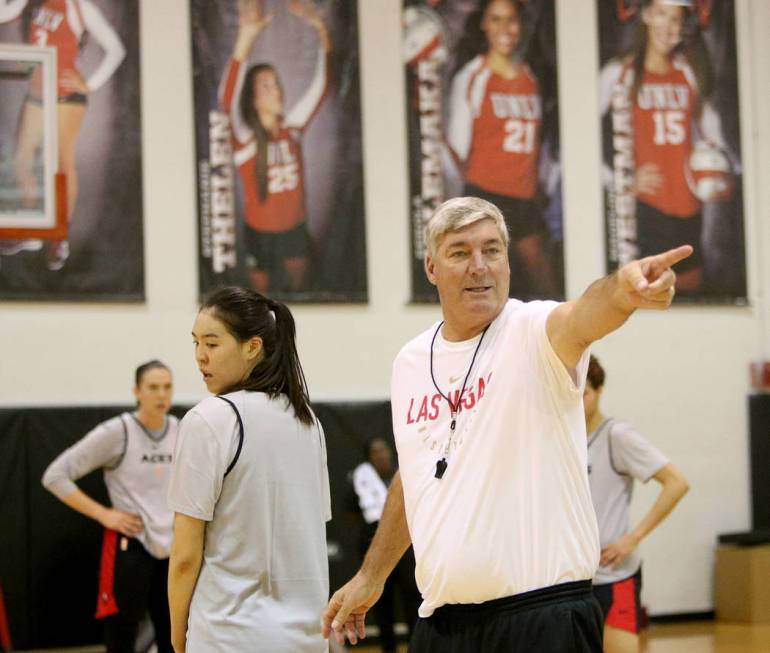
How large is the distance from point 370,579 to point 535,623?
2.05 ft

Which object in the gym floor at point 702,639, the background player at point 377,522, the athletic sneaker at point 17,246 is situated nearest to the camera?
the background player at point 377,522

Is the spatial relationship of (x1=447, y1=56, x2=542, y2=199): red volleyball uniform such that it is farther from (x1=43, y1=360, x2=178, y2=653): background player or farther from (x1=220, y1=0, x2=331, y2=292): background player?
(x1=43, y1=360, x2=178, y2=653): background player

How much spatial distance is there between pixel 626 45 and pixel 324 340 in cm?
390

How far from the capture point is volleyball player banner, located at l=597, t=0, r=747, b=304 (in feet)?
34.6

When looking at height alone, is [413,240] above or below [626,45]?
below

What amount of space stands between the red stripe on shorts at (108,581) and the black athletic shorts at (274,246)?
113 inches

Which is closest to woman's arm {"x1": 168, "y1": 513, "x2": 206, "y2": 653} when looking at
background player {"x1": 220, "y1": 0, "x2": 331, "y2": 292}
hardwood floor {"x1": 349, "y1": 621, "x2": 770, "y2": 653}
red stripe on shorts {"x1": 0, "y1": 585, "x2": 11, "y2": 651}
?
red stripe on shorts {"x1": 0, "y1": 585, "x2": 11, "y2": 651}

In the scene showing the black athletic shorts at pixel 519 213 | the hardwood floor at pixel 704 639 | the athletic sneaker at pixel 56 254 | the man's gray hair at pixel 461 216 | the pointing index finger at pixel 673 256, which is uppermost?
the black athletic shorts at pixel 519 213

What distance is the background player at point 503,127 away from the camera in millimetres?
10133

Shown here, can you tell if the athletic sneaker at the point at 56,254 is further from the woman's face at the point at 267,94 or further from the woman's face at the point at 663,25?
the woman's face at the point at 663,25

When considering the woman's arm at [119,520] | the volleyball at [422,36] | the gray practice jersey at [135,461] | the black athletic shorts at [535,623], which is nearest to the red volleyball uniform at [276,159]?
the volleyball at [422,36]

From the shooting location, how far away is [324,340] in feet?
31.9

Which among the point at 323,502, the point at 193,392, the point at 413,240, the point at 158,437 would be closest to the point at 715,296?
the point at 413,240

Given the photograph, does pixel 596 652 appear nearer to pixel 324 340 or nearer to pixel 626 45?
pixel 324 340
